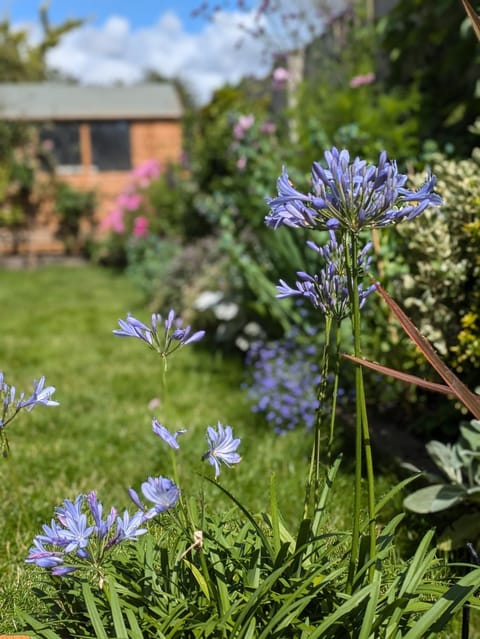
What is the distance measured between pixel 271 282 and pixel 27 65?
27.3 m

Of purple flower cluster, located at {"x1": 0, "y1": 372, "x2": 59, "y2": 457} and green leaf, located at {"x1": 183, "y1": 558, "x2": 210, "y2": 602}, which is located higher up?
purple flower cluster, located at {"x1": 0, "y1": 372, "x2": 59, "y2": 457}

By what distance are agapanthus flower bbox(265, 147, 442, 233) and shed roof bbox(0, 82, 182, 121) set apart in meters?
15.0

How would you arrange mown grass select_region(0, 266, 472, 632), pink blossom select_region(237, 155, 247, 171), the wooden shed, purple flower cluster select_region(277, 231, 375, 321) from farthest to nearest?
the wooden shed, pink blossom select_region(237, 155, 247, 171), mown grass select_region(0, 266, 472, 632), purple flower cluster select_region(277, 231, 375, 321)

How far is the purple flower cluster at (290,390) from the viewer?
3.46 meters

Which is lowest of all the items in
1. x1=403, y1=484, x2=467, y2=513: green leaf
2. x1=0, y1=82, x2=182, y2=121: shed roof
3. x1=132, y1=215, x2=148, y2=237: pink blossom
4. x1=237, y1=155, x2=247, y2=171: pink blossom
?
x1=403, y1=484, x2=467, y2=513: green leaf

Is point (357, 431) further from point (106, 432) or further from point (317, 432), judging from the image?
point (106, 432)

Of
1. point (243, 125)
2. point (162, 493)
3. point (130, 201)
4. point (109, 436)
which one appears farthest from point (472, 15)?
point (130, 201)

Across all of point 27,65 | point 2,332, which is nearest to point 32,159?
point 2,332

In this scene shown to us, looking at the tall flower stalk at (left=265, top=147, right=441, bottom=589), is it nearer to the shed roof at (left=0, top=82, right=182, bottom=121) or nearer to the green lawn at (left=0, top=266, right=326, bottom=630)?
the green lawn at (left=0, top=266, right=326, bottom=630)

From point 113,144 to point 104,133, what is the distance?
0.32 metres

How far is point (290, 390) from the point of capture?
12.3 ft

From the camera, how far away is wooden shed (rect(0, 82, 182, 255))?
15.9 m

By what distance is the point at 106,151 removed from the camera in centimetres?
1642

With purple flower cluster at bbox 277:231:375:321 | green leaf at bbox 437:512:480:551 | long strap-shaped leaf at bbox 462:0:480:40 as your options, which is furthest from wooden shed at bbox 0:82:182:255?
purple flower cluster at bbox 277:231:375:321
